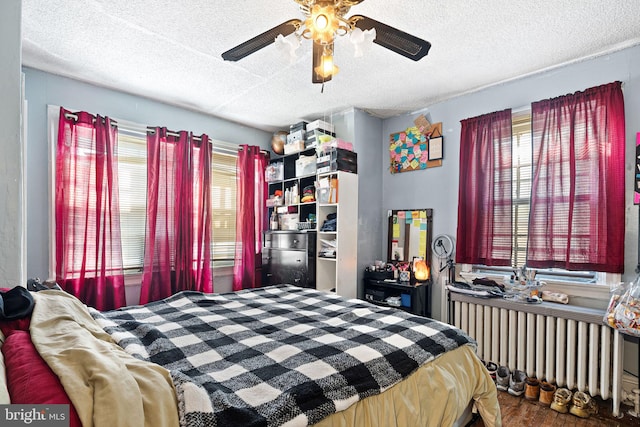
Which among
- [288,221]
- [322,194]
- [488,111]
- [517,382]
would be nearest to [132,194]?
[288,221]

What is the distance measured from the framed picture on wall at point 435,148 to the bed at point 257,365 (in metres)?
1.95

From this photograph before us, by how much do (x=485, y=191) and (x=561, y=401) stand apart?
166 centimetres

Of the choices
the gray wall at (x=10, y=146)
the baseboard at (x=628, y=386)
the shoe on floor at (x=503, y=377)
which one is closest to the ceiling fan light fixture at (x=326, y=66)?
the gray wall at (x=10, y=146)

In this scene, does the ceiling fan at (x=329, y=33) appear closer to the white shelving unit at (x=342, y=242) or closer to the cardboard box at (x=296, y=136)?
the white shelving unit at (x=342, y=242)

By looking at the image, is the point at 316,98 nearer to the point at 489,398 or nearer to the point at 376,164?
the point at 376,164

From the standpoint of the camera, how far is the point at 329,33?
5.20ft

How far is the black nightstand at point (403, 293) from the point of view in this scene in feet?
10.3

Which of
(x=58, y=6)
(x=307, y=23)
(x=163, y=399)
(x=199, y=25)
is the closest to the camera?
(x=163, y=399)

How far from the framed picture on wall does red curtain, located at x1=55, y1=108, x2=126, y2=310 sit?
3115mm

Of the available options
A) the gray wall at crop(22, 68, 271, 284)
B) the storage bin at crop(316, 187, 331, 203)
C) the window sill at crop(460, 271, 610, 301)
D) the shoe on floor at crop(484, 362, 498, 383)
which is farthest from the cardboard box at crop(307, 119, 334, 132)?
the shoe on floor at crop(484, 362, 498, 383)

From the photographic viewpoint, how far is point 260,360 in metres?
1.26

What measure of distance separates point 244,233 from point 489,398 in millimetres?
2965

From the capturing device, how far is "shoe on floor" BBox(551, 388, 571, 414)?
2.18 m

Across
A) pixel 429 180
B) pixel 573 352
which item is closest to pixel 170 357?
pixel 573 352
